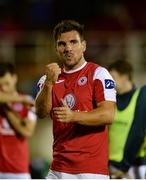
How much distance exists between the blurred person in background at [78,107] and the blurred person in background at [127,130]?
133cm

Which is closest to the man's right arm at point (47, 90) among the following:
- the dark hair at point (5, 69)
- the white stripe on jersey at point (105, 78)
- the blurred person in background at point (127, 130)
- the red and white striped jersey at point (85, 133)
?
the red and white striped jersey at point (85, 133)

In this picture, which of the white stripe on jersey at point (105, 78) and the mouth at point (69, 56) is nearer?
the white stripe on jersey at point (105, 78)

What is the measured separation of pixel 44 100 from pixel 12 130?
254 centimetres

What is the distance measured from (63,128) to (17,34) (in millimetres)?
11392

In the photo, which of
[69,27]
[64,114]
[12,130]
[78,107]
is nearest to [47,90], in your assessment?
[78,107]

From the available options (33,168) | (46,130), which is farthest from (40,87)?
(46,130)

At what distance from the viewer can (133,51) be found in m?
15.7

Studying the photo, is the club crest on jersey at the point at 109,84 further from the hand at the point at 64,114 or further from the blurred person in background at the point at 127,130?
the blurred person in background at the point at 127,130

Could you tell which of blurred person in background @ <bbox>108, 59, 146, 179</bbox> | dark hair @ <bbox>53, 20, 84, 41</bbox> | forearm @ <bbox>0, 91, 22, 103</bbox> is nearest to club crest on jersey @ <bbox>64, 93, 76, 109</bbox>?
dark hair @ <bbox>53, 20, 84, 41</bbox>

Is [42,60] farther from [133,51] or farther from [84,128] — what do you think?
[84,128]

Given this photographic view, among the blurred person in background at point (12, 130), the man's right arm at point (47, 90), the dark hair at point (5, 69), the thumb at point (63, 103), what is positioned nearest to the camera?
the thumb at point (63, 103)

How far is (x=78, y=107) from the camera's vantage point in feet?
17.5

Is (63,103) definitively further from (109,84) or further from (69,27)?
(69,27)

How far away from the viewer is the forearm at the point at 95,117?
5.09 metres
